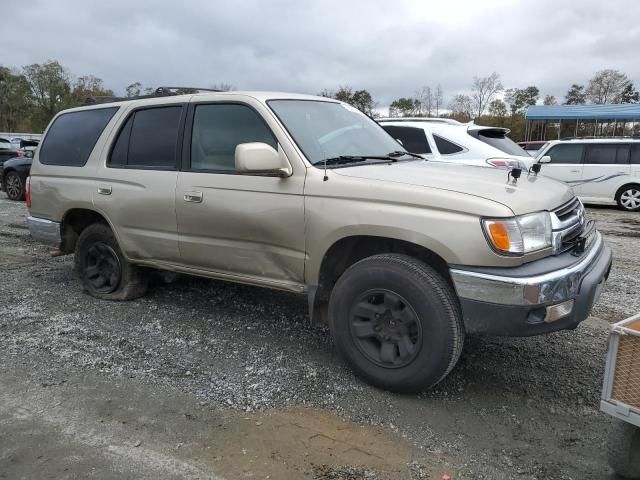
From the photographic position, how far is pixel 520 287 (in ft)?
9.29

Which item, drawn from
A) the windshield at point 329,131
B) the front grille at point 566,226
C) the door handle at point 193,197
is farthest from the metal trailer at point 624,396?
the door handle at point 193,197

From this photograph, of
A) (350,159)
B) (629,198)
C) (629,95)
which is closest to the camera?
(350,159)

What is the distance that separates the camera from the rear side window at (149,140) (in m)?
4.35

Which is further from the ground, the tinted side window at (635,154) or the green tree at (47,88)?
the green tree at (47,88)

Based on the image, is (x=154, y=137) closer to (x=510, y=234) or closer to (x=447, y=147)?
(x=510, y=234)

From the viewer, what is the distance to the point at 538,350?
4008 mm

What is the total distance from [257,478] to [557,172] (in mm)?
12582

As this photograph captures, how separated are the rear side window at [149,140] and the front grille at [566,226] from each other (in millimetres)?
2822

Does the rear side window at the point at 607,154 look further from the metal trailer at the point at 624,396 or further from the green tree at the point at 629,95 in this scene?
the green tree at the point at 629,95

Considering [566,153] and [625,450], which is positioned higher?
[566,153]

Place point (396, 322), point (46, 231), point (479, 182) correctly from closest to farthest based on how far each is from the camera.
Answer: point (396, 322)
point (479, 182)
point (46, 231)

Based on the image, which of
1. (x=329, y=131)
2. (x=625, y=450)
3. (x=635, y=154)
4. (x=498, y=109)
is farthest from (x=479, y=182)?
(x=498, y=109)

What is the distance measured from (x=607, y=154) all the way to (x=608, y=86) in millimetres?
42331

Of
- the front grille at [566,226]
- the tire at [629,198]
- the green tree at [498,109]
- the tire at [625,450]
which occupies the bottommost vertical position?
the tire at [625,450]
